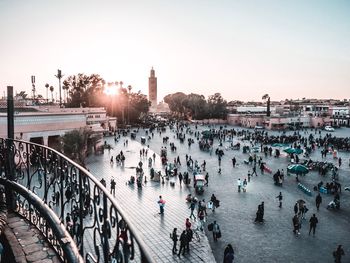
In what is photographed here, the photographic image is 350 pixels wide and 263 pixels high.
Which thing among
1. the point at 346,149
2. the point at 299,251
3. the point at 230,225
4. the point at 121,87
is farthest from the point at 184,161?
the point at 121,87

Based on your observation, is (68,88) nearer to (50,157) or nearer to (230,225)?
(230,225)

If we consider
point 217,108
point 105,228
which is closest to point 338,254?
point 105,228

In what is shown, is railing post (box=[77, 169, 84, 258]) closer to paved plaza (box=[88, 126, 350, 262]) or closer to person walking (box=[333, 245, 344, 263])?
paved plaza (box=[88, 126, 350, 262])

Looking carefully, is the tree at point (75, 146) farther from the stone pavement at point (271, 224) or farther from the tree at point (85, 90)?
the tree at point (85, 90)

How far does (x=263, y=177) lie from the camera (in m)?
26.7

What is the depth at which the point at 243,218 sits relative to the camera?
16.5m

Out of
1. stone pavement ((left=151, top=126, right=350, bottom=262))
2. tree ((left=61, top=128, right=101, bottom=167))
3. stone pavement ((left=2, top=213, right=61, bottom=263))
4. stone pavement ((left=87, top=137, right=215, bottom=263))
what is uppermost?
stone pavement ((left=2, top=213, right=61, bottom=263))

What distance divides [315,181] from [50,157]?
25510 mm

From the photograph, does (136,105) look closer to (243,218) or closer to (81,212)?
(243,218)

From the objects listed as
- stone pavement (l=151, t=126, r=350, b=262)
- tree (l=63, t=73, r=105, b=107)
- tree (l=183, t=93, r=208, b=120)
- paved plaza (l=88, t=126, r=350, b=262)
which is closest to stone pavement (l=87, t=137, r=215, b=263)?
paved plaza (l=88, t=126, r=350, b=262)

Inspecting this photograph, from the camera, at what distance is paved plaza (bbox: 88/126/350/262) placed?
12672 mm

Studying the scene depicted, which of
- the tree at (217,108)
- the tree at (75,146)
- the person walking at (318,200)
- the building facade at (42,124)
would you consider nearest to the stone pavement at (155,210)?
the tree at (75,146)

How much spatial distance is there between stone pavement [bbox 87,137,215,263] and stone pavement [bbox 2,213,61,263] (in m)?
2.28

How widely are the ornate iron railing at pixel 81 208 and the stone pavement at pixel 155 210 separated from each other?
251cm
